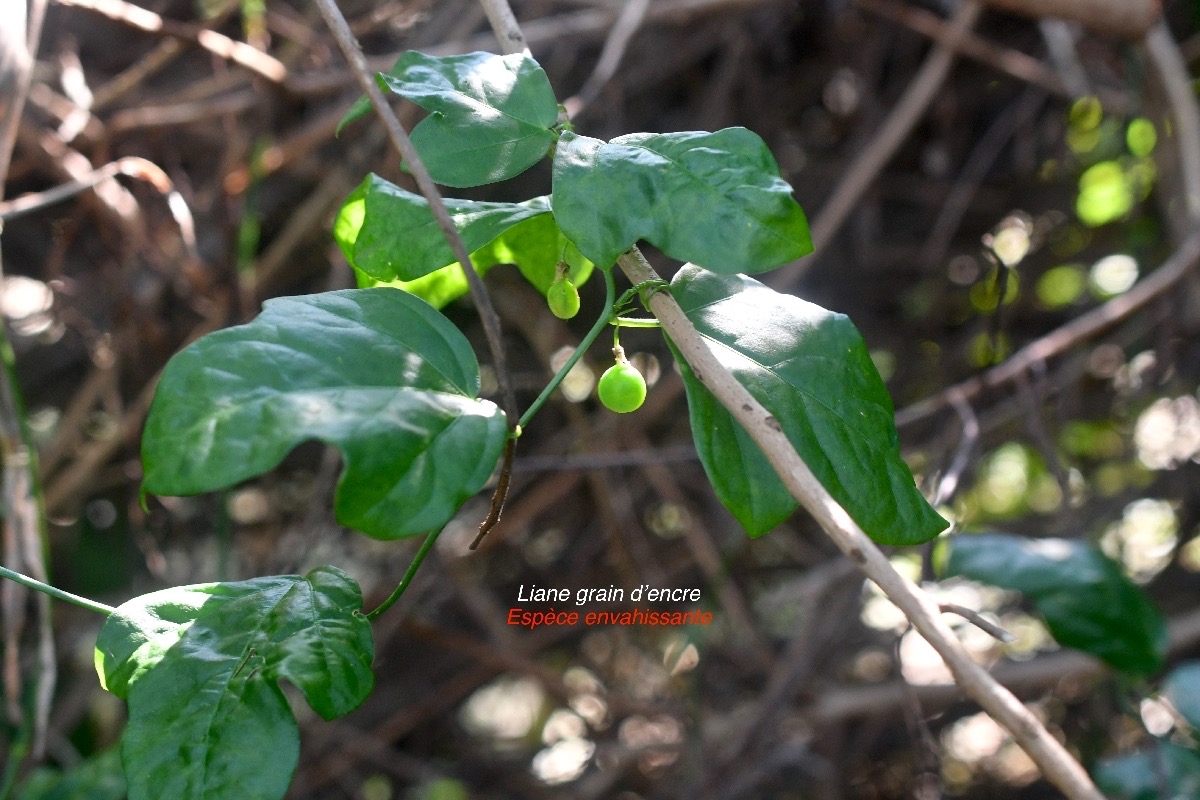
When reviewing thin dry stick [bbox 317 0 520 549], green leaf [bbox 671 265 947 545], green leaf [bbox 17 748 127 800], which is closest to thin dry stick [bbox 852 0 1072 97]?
green leaf [bbox 671 265 947 545]

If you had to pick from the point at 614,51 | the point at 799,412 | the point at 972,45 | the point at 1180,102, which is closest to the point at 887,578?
the point at 799,412

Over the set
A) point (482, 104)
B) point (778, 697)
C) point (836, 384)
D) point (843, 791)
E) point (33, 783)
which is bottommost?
point (843, 791)

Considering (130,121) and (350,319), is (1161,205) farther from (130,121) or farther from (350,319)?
(130,121)

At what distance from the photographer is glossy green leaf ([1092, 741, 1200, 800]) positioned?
968mm

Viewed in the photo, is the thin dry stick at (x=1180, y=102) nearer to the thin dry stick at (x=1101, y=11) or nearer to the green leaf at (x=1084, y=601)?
the thin dry stick at (x=1101, y=11)

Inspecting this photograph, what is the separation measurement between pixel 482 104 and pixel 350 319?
0.44 ft

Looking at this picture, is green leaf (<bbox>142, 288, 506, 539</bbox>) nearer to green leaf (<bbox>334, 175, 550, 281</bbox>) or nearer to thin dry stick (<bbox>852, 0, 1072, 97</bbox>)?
green leaf (<bbox>334, 175, 550, 281</bbox>)

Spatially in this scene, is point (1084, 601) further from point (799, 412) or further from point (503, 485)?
point (503, 485)

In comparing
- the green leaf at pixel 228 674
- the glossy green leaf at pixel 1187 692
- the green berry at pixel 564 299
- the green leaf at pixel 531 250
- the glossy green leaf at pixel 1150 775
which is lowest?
the glossy green leaf at pixel 1150 775

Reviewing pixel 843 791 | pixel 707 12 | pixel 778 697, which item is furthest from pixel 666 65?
pixel 843 791

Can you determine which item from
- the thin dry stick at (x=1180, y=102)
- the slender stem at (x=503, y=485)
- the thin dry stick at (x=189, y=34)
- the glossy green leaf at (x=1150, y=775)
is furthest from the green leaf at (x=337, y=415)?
the thin dry stick at (x=1180, y=102)

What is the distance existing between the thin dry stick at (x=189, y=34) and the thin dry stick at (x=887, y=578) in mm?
813

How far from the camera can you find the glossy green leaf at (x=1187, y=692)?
1013 millimetres

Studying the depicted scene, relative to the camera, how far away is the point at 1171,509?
158 cm
